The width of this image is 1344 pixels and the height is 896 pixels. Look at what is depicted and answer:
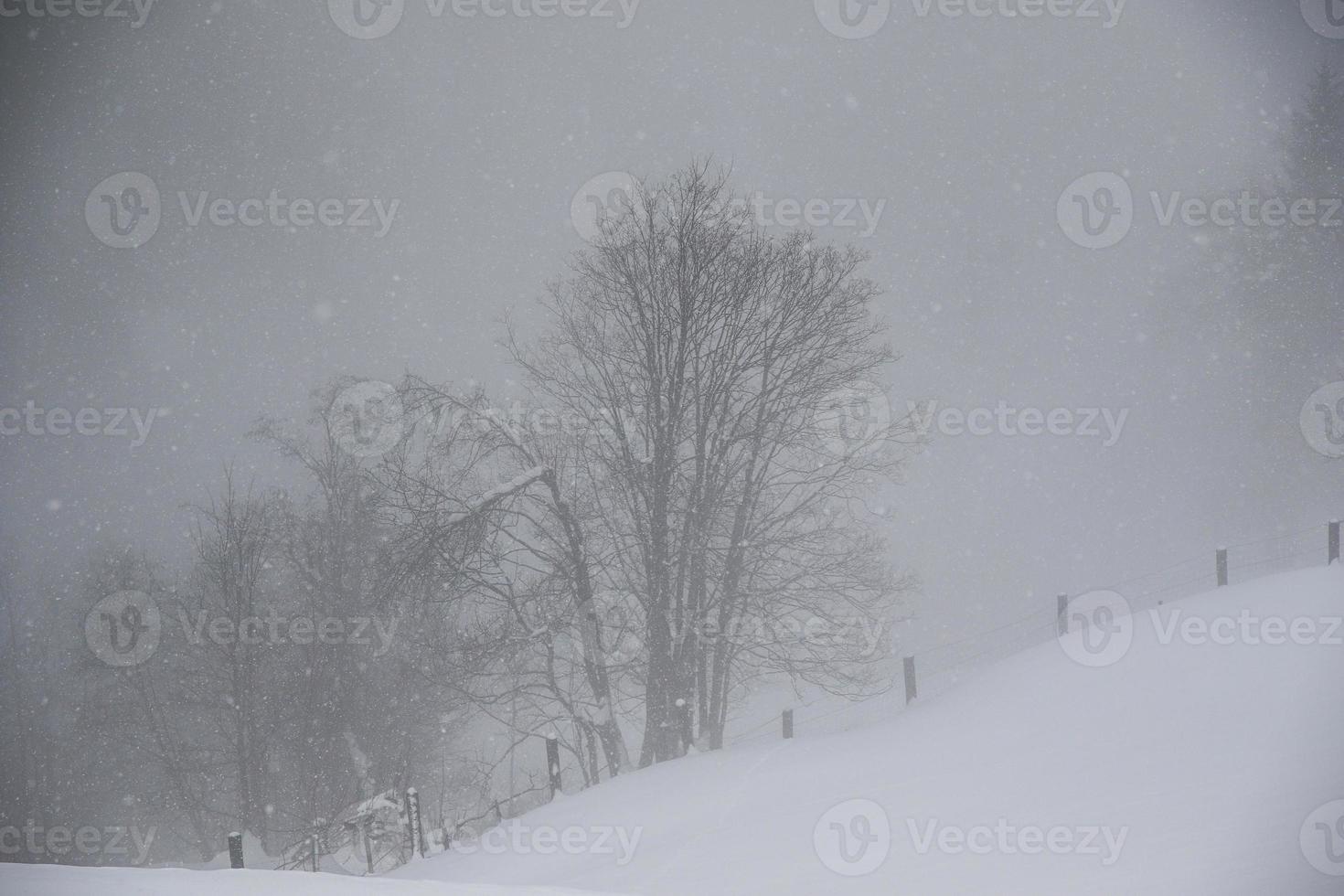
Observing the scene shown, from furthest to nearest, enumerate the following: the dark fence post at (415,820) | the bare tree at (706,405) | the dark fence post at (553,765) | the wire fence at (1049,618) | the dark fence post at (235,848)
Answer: the wire fence at (1049,618), the bare tree at (706,405), the dark fence post at (553,765), the dark fence post at (415,820), the dark fence post at (235,848)

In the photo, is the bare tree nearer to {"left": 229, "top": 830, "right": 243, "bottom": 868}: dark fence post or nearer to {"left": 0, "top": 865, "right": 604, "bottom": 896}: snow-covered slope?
{"left": 229, "top": 830, "right": 243, "bottom": 868}: dark fence post

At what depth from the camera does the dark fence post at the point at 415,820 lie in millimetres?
8172

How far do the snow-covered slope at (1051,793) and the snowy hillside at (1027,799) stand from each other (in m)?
0.02

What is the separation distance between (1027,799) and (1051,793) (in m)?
0.19

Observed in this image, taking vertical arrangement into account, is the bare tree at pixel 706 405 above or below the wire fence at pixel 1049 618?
above

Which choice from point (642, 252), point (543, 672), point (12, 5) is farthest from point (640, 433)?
point (12, 5)

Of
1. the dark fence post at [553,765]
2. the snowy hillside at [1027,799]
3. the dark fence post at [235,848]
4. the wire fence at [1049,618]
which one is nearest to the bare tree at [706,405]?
the dark fence post at [553,765]

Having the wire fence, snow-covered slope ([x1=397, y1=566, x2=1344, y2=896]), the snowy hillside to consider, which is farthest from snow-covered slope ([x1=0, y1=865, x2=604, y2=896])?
the wire fence

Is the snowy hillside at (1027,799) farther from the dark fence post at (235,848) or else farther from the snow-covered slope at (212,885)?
the dark fence post at (235,848)

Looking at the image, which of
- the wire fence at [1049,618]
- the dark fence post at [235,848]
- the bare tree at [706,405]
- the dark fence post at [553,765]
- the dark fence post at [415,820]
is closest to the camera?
the dark fence post at [235,848]

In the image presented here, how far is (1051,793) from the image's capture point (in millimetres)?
5125

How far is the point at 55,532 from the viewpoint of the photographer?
41750mm

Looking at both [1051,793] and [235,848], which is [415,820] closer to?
[235,848]

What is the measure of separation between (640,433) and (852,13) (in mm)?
11445
